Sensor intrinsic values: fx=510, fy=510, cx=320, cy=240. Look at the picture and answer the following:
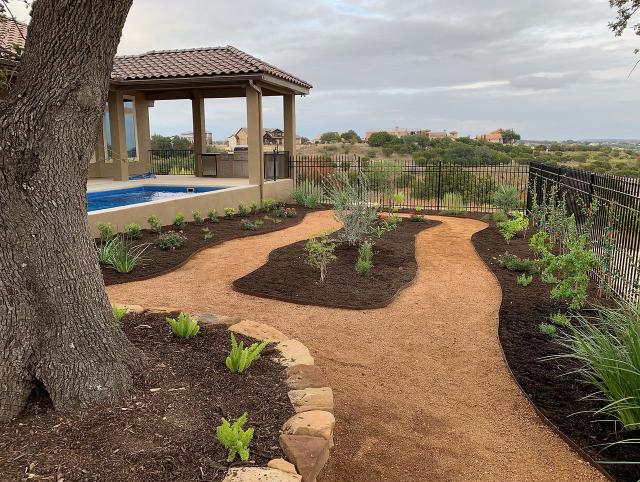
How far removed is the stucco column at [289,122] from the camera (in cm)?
1675

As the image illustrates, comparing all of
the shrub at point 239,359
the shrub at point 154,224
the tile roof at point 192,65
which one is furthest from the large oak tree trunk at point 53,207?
the tile roof at point 192,65

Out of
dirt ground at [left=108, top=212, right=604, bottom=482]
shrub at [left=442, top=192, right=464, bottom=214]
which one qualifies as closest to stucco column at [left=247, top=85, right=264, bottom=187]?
shrub at [left=442, top=192, right=464, bottom=214]

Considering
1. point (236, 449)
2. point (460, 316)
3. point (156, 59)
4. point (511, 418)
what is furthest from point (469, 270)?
point (156, 59)

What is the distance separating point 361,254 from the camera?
760 cm

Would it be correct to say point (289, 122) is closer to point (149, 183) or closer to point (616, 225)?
point (149, 183)

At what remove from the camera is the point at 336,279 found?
22.4 feet

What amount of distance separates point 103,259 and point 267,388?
481 cm

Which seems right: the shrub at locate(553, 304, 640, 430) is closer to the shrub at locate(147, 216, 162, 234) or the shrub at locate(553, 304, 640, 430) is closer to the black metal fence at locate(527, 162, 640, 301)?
the black metal fence at locate(527, 162, 640, 301)

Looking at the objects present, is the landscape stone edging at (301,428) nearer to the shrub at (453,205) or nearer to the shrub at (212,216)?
the shrub at (212,216)

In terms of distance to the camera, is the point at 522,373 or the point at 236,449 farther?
the point at 522,373

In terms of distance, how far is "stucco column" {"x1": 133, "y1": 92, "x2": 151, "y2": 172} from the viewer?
1755cm

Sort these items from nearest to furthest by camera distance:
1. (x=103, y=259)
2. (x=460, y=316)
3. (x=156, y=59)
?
(x=460, y=316) < (x=103, y=259) < (x=156, y=59)

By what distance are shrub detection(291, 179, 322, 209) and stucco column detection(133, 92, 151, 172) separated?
5615 mm

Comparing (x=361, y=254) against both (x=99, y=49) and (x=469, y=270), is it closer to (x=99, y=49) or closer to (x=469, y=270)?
(x=469, y=270)
